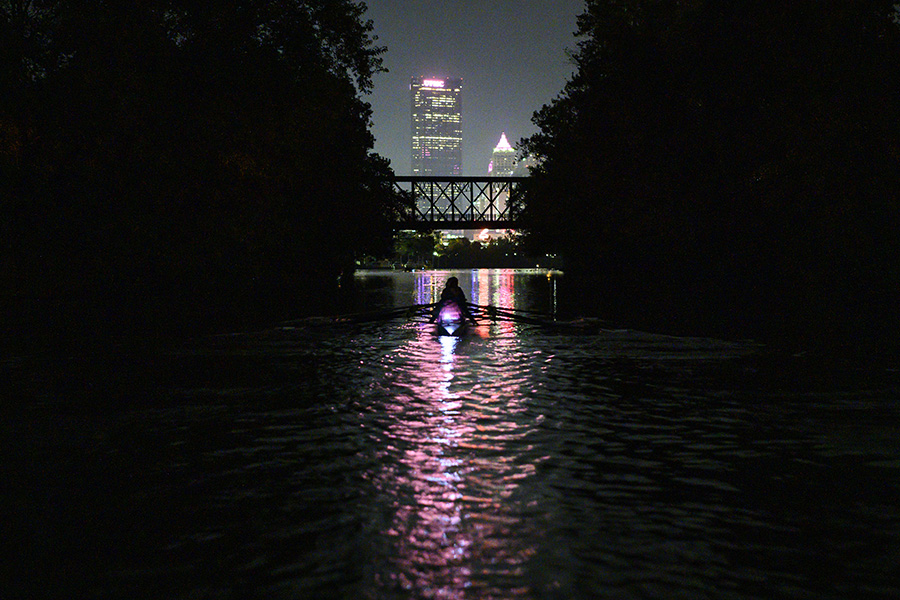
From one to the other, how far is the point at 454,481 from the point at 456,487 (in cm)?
23

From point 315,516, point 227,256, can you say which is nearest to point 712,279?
point 227,256

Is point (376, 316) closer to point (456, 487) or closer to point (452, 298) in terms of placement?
point (452, 298)

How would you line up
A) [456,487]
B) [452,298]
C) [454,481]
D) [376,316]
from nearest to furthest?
1. [456,487]
2. [454,481]
3. [452,298]
4. [376,316]

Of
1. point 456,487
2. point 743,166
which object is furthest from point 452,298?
point 743,166

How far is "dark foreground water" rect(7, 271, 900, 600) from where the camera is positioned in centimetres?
595

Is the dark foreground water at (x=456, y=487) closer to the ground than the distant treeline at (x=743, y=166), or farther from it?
closer to the ground

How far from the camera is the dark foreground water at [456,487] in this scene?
5949 mm

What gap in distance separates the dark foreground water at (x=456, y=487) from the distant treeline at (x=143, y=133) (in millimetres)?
18242

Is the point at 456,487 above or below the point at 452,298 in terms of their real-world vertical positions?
below

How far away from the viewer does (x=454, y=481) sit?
841 cm

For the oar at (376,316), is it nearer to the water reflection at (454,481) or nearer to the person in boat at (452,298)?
the person in boat at (452,298)

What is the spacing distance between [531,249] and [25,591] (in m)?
81.1

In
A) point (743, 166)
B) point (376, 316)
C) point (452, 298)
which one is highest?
point (743, 166)

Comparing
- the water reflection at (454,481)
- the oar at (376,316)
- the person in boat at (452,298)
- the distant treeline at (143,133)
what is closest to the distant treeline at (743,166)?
the person in boat at (452,298)
